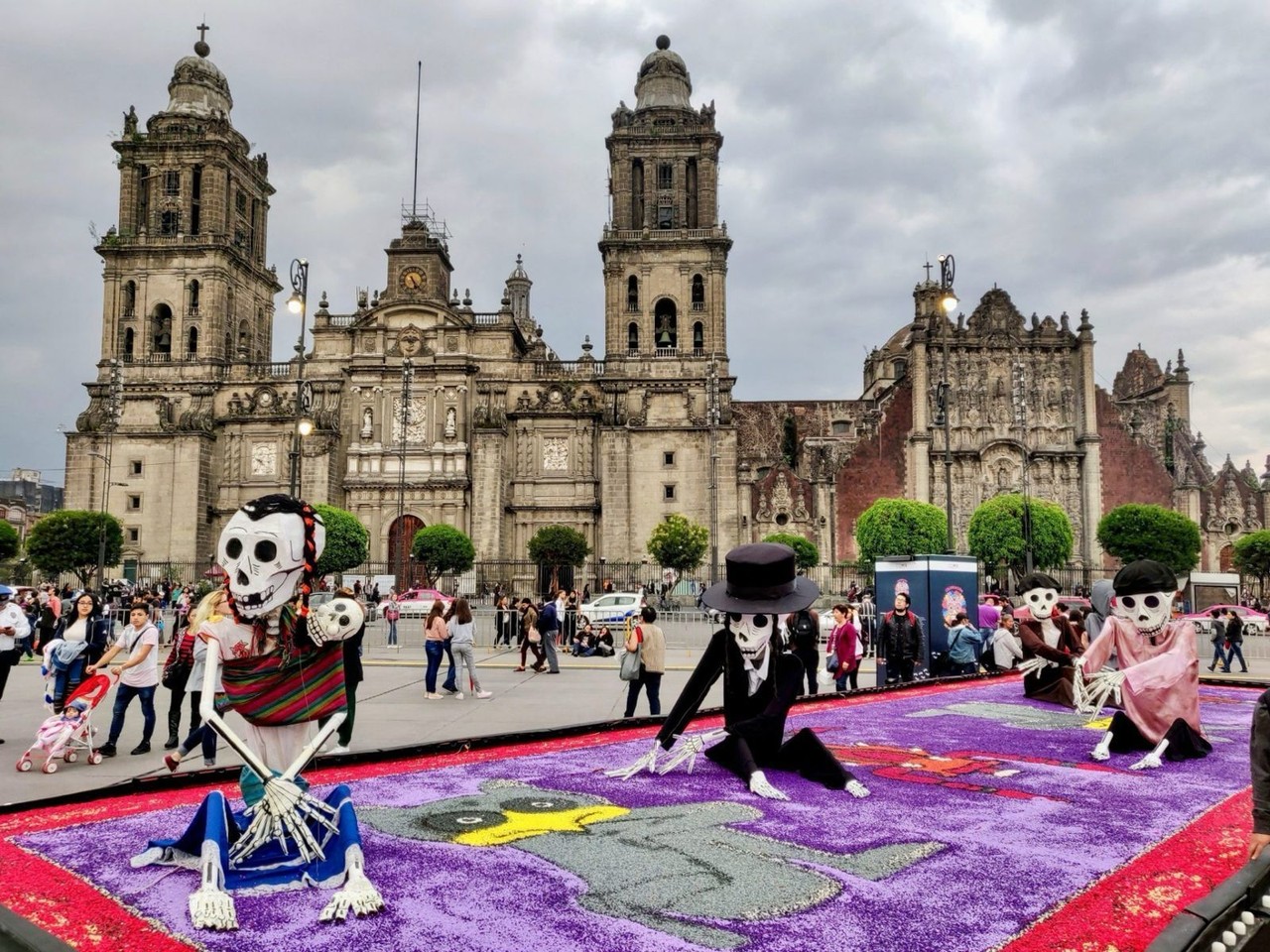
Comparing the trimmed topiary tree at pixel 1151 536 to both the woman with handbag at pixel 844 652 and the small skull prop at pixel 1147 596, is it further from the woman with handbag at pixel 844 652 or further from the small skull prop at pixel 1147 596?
the small skull prop at pixel 1147 596

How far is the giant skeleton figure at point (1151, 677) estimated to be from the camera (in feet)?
25.7

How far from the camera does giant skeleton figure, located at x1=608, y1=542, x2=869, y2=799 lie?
6.79m

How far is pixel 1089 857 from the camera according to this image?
16.6ft

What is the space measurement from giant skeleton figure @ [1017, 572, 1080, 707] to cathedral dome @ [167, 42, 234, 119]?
4945cm

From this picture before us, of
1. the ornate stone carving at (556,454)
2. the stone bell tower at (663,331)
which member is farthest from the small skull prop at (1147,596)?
the ornate stone carving at (556,454)

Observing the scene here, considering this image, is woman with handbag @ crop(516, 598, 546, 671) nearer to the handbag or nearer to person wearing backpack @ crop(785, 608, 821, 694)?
person wearing backpack @ crop(785, 608, 821, 694)

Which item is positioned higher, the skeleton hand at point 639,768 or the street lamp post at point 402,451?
the street lamp post at point 402,451

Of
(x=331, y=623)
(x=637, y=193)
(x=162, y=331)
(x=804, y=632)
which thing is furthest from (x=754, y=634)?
(x=162, y=331)

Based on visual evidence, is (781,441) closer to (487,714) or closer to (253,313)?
(253,313)

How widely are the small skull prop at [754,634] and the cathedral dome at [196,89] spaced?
167 feet

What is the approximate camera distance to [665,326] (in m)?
46.5

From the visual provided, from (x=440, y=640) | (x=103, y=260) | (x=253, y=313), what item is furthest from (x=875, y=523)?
(x=103, y=260)

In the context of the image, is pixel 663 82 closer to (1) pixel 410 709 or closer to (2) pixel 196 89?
(2) pixel 196 89

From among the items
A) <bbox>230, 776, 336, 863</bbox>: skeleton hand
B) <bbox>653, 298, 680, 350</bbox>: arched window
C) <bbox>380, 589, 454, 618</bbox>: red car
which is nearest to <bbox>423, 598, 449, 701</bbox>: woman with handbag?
<bbox>230, 776, 336, 863</bbox>: skeleton hand
